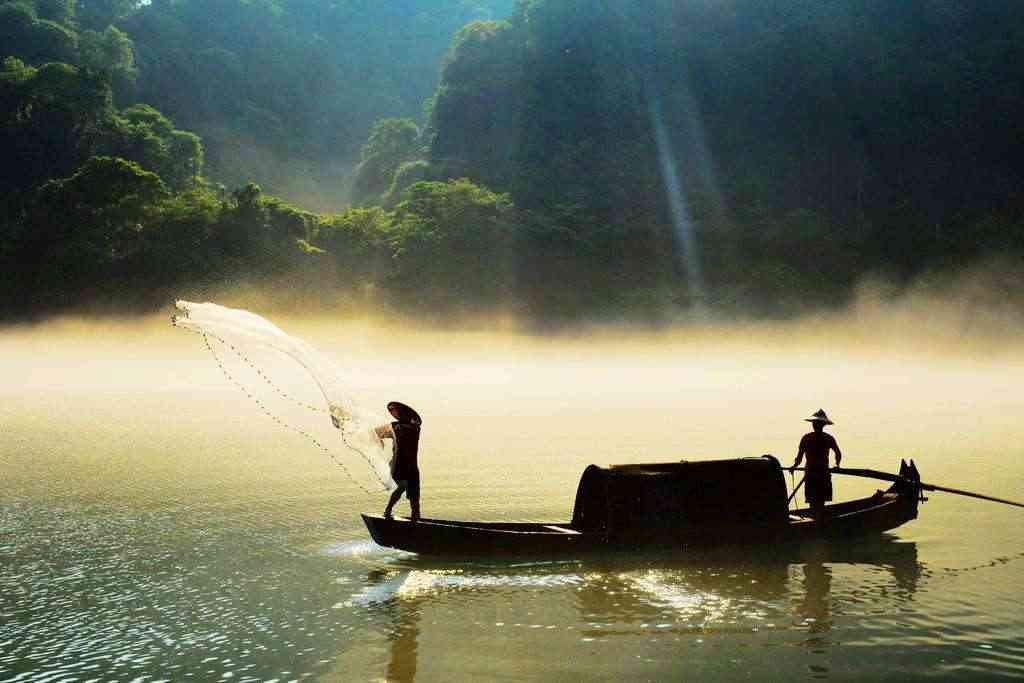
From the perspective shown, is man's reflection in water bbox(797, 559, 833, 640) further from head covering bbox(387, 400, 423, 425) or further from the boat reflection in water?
head covering bbox(387, 400, 423, 425)

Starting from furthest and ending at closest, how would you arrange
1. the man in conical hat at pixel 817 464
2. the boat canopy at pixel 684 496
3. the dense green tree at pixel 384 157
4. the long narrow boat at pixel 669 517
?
the dense green tree at pixel 384 157
the man in conical hat at pixel 817 464
the boat canopy at pixel 684 496
the long narrow boat at pixel 669 517

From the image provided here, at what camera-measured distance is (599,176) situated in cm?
8319

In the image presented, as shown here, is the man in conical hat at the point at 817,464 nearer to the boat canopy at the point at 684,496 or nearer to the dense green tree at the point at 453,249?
the boat canopy at the point at 684,496

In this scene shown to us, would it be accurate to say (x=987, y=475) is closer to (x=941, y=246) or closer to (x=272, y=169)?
(x=941, y=246)

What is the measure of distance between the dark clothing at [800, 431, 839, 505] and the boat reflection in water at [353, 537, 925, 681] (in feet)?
2.47

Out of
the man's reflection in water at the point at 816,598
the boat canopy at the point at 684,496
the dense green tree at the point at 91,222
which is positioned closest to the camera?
the man's reflection in water at the point at 816,598

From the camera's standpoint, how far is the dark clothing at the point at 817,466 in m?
16.0

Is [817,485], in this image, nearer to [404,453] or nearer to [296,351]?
[404,453]

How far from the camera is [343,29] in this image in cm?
15100

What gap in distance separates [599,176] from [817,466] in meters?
68.9

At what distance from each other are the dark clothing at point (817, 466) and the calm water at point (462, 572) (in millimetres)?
827

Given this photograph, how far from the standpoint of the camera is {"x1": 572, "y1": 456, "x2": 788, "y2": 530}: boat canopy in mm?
15164

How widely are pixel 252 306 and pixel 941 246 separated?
169 ft

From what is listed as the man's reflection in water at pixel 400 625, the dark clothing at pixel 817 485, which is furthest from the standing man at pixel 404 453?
the dark clothing at pixel 817 485
